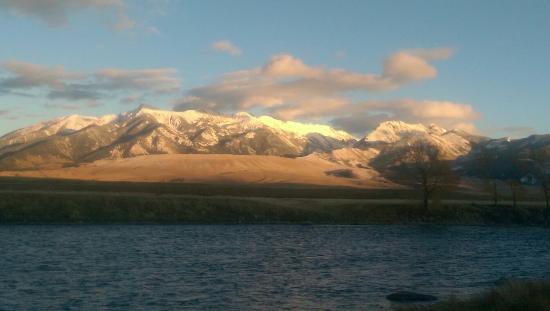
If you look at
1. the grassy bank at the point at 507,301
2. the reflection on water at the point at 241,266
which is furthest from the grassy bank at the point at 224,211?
the grassy bank at the point at 507,301

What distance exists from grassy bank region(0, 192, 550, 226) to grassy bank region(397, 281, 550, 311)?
60.1 m

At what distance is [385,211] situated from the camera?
98500 mm

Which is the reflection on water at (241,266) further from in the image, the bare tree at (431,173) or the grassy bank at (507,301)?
the bare tree at (431,173)

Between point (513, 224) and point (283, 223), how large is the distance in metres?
37.7

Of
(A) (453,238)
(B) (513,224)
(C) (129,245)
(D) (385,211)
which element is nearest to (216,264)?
(C) (129,245)

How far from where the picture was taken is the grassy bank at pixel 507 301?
24938 millimetres

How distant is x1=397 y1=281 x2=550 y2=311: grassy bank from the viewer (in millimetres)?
24938

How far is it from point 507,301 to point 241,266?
2345 centimetres

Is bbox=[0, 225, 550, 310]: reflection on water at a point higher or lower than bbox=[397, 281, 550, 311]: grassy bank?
lower

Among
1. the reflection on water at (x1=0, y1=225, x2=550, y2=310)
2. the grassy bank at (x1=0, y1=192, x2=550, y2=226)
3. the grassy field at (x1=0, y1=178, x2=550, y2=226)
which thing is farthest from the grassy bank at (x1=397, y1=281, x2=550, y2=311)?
the grassy field at (x1=0, y1=178, x2=550, y2=226)

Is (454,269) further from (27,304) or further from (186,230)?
(186,230)

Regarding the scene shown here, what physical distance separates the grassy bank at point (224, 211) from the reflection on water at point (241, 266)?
7392mm

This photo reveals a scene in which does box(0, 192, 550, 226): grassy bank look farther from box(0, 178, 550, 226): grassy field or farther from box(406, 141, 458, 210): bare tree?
box(406, 141, 458, 210): bare tree

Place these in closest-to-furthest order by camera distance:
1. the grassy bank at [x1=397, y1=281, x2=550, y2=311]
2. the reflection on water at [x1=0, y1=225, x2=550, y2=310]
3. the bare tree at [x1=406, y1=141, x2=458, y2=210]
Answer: the grassy bank at [x1=397, y1=281, x2=550, y2=311] < the reflection on water at [x1=0, y1=225, x2=550, y2=310] < the bare tree at [x1=406, y1=141, x2=458, y2=210]
